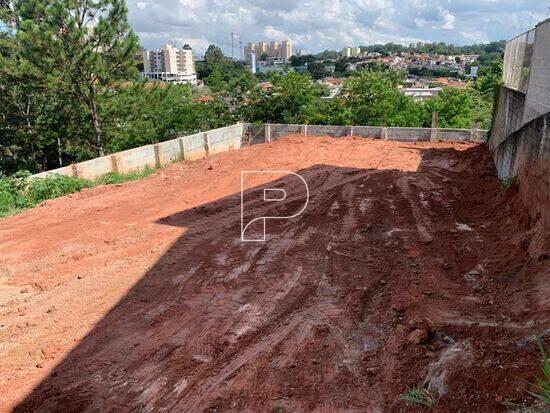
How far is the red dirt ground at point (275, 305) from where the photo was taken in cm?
386

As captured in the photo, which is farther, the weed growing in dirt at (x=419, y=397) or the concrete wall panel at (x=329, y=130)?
Result: the concrete wall panel at (x=329, y=130)

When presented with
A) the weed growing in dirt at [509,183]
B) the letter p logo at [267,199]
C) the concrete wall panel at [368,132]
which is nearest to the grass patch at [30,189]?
the letter p logo at [267,199]

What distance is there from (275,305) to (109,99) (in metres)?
15.5

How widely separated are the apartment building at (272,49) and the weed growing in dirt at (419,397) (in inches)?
7392

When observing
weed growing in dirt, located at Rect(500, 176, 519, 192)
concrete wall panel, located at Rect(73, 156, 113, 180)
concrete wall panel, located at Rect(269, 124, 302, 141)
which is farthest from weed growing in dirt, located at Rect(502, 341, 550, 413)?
concrete wall panel, located at Rect(269, 124, 302, 141)

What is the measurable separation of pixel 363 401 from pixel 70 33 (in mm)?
16498

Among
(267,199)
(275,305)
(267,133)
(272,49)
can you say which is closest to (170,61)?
(272,49)

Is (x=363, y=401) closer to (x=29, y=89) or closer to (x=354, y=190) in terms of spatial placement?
(x=354, y=190)

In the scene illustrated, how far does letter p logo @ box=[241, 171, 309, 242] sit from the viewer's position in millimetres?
8613

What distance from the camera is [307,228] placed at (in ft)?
27.6

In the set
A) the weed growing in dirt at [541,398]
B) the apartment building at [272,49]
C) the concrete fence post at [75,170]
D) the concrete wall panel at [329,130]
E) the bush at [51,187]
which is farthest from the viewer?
the apartment building at [272,49]

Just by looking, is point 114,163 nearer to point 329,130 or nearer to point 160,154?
point 160,154

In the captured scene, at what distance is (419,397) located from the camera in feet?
11.2

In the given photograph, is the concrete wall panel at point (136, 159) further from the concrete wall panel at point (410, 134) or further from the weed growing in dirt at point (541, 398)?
the weed growing in dirt at point (541, 398)
